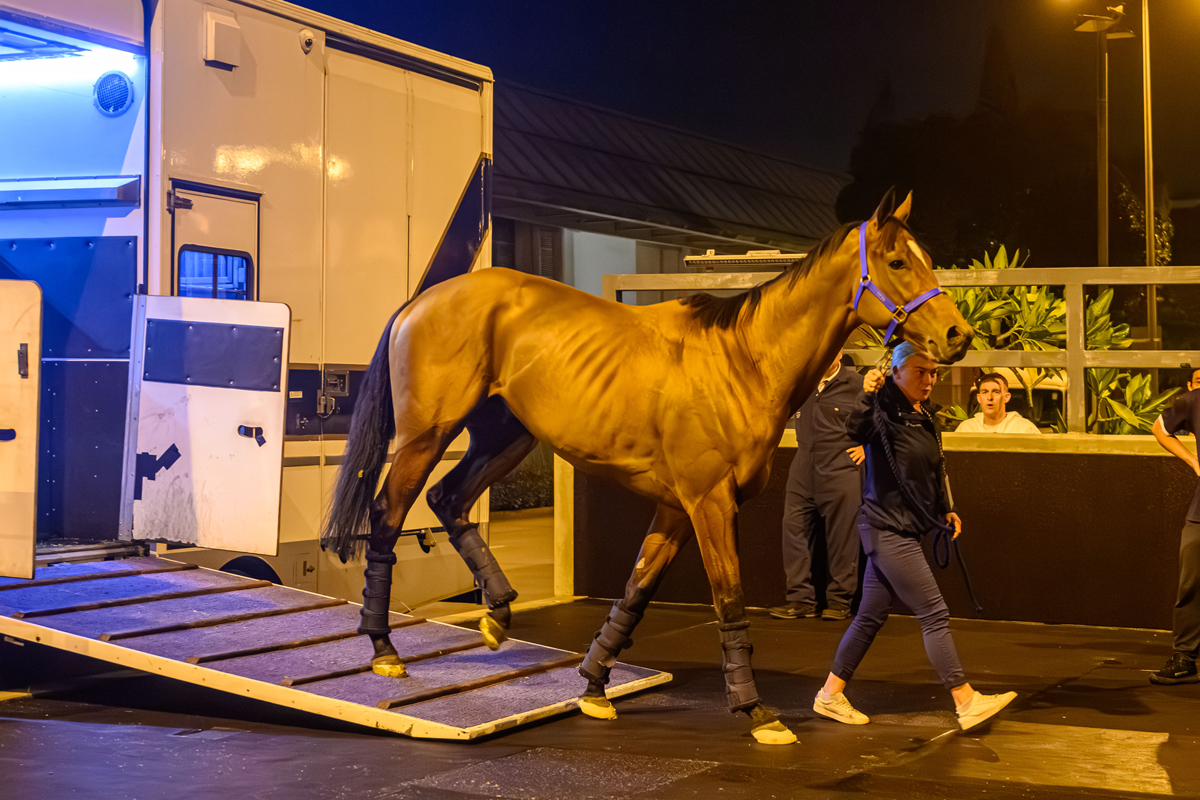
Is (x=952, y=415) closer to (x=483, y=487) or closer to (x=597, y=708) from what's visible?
(x=483, y=487)

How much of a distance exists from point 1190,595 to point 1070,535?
1927 millimetres

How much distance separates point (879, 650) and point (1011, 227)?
3797cm

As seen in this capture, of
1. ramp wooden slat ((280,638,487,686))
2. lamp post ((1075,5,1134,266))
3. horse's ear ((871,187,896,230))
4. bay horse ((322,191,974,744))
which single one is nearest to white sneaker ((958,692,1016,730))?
bay horse ((322,191,974,744))

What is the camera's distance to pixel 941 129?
4925cm

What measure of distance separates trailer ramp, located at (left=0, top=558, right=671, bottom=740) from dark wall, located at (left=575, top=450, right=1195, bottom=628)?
260 centimetres

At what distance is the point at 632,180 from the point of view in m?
22.8

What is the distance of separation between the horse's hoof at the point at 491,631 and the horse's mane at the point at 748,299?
185cm

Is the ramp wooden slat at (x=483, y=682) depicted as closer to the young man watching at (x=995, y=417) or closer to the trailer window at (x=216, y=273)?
the trailer window at (x=216, y=273)

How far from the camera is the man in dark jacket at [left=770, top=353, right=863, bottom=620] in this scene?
9297mm

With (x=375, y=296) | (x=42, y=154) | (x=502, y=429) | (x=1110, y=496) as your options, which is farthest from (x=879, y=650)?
(x=42, y=154)

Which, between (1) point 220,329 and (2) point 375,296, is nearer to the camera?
(1) point 220,329

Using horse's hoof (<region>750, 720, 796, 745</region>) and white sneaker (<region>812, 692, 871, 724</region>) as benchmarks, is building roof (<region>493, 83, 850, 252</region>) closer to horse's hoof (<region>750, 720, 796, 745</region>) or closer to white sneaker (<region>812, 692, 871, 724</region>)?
white sneaker (<region>812, 692, 871, 724</region>)

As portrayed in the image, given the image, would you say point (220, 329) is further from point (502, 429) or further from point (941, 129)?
point (941, 129)

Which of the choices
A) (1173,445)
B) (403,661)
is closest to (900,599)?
(1173,445)
